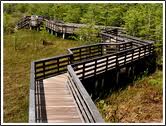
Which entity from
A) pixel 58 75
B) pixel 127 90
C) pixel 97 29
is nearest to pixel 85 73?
pixel 58 75

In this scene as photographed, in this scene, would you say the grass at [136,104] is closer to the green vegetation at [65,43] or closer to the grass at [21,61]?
the green vegetation at [65,43]

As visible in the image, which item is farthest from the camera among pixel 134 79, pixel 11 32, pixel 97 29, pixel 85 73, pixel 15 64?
pixel 11 32

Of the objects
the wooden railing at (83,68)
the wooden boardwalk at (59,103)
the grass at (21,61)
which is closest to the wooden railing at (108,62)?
the wooden railing at (83,68)

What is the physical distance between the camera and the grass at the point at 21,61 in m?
16.3

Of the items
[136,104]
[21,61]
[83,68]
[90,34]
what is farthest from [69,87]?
[90,34]

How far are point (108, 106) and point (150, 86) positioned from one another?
4492 millimetres

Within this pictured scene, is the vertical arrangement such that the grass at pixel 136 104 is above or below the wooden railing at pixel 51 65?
below

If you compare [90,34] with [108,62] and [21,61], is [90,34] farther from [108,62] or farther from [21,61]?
[108,62]

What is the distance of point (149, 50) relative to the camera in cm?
2277

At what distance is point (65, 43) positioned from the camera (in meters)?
34.8

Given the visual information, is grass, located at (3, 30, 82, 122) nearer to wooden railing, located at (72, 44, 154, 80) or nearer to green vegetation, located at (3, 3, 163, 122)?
green vegetation, located at (3, 3, 163, 122)

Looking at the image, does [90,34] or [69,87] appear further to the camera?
[90,34]

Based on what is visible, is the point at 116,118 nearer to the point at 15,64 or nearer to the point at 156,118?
the point at 156,118

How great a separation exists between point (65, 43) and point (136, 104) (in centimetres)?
1960
